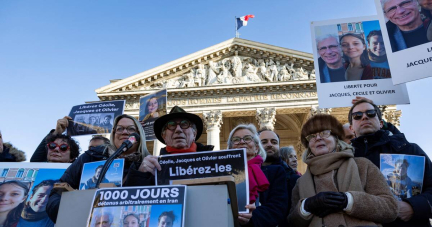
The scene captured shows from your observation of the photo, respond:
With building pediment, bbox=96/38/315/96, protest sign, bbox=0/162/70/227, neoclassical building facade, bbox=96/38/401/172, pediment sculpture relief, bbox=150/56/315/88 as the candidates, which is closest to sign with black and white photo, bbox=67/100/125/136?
protest sign, bbox=0/162/70/227

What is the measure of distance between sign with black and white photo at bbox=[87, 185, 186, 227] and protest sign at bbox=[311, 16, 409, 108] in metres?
3.81

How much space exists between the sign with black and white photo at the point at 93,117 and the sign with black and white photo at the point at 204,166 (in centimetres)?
533

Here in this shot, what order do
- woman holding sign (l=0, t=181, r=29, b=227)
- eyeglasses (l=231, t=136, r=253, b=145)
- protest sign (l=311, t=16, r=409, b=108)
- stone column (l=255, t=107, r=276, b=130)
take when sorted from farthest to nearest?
1. stone column (l=255, t=107, r=276, b=130)
2. protest sign (l=311, t=16, r=409, b=108)
3. eyeglasses (l=231, t=136, r=253, b=145)
4. woman holding sign (l=0, t=181, r=29, b=227)

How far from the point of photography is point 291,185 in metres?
3.82

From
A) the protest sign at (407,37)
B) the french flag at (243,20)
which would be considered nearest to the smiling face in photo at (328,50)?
the protest sign at (407,37)

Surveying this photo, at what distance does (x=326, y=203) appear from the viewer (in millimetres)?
2473

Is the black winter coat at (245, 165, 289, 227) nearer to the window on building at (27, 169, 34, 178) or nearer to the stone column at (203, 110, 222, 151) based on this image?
the window on building at (27, 169, 34, 178)

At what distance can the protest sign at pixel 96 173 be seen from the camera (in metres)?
2.96

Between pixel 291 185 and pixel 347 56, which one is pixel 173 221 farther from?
pixel 347 56

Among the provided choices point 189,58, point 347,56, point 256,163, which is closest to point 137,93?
point 189,58

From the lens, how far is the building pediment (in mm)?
23203

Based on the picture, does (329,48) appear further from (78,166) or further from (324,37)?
(78,166)

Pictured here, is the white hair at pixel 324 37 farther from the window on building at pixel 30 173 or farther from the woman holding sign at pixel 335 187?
the window on building at pixel 30 173

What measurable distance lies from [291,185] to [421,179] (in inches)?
50.8
